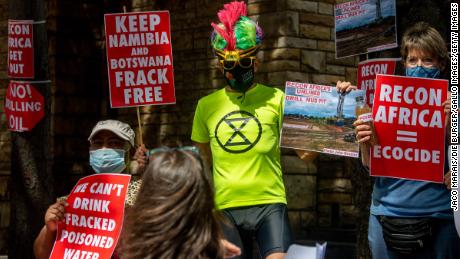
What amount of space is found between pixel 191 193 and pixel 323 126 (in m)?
2.26

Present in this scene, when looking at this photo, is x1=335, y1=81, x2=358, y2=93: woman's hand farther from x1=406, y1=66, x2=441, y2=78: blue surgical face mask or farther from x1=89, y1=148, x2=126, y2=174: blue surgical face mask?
x1=89, y1=148, x2=126, y2=174: blue surgical face mask

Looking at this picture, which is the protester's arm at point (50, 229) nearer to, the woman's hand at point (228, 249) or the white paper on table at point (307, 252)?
the white paper on table at point (307, 252)

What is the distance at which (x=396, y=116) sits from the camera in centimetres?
416

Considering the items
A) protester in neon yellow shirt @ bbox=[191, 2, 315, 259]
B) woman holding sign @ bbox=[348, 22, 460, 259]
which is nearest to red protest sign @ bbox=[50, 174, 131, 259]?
protester in neon yellow shirt @ bbox=[191, 2, 315, 259]

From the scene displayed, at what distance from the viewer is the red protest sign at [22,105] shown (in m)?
7.93

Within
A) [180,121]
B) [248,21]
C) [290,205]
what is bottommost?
[290,205]

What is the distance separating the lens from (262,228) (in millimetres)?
4539

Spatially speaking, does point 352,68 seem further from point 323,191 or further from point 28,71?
point 28,71

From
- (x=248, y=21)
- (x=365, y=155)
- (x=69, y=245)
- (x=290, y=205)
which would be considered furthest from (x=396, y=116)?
(x=290, y=205)

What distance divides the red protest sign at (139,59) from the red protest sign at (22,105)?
1765mm

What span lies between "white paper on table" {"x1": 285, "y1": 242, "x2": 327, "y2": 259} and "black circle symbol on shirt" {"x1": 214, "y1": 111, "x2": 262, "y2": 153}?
0.61m

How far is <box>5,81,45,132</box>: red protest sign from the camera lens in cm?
793

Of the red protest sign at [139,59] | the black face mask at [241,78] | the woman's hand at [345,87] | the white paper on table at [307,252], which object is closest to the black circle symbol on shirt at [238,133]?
the black face mask at [241,78]

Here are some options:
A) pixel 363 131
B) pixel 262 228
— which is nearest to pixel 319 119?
pixel 363 131
